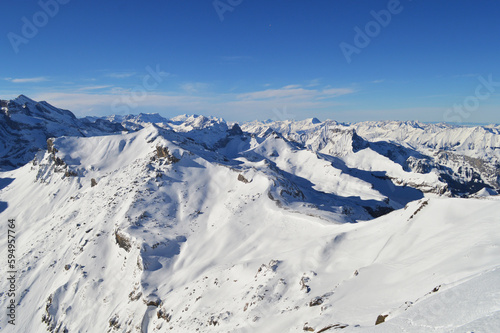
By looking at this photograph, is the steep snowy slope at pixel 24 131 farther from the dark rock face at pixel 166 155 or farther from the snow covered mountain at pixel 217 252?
the dark rock face at pixel 166 155

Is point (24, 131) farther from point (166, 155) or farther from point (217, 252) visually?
point (217, 252)

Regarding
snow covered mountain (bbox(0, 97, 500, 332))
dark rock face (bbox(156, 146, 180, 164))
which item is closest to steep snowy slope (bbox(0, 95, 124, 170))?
snow covered mountain (bbox(0, 97, 500, 332))

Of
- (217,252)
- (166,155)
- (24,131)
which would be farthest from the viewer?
(24,131)

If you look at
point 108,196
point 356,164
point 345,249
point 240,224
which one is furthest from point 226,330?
point 356,164

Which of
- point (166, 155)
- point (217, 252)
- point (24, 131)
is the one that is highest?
point (24, 131)

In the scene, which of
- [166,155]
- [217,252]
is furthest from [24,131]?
[217,252]

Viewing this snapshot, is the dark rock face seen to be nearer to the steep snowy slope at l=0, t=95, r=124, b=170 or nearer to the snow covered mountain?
the snow covered mountain

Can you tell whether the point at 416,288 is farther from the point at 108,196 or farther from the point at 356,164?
the point at 356,164

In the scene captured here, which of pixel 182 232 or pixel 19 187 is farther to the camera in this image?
pixel 19 187

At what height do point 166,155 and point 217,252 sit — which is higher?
point 166,155
